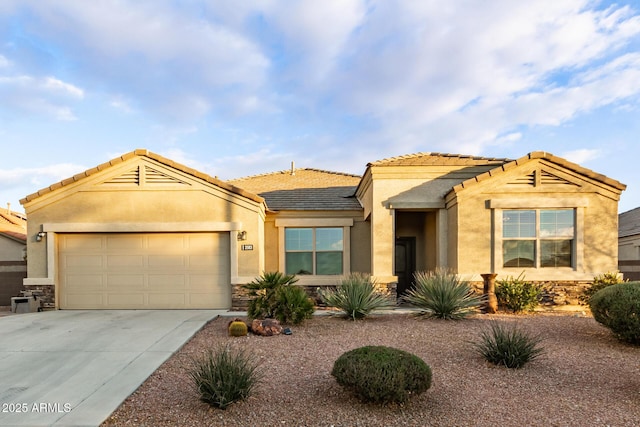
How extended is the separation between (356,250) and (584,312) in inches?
264

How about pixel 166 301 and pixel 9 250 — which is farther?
pixel 9 250

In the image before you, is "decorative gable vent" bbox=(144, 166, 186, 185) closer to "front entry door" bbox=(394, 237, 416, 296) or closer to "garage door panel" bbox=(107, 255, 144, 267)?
"garage door panel" bbox=(107, 255, 144, 267)

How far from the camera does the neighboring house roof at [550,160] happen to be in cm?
1052

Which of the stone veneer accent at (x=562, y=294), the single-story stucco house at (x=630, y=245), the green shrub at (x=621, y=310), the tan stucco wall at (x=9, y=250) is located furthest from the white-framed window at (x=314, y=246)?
the single-story stucco house at (x=630, y=245)

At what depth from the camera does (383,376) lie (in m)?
4.18

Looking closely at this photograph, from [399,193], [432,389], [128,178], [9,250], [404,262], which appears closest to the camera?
[432,389]

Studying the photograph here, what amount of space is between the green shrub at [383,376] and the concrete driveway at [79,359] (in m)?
2.75

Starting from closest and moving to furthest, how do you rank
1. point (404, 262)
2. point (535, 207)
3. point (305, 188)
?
point (535, 207) < point (404, 262) < point (305, 188)

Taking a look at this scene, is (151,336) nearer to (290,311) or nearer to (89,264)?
(290,311)

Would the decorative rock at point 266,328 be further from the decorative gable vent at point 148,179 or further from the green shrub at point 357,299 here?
the decorative gable vent at point 148,179

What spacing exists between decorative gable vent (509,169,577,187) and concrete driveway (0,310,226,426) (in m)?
9.32

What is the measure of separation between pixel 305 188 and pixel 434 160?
5.77m

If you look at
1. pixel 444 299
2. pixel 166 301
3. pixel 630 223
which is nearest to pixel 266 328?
pixel 444 299

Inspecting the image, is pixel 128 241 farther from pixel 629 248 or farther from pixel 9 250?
pixel 629 248
